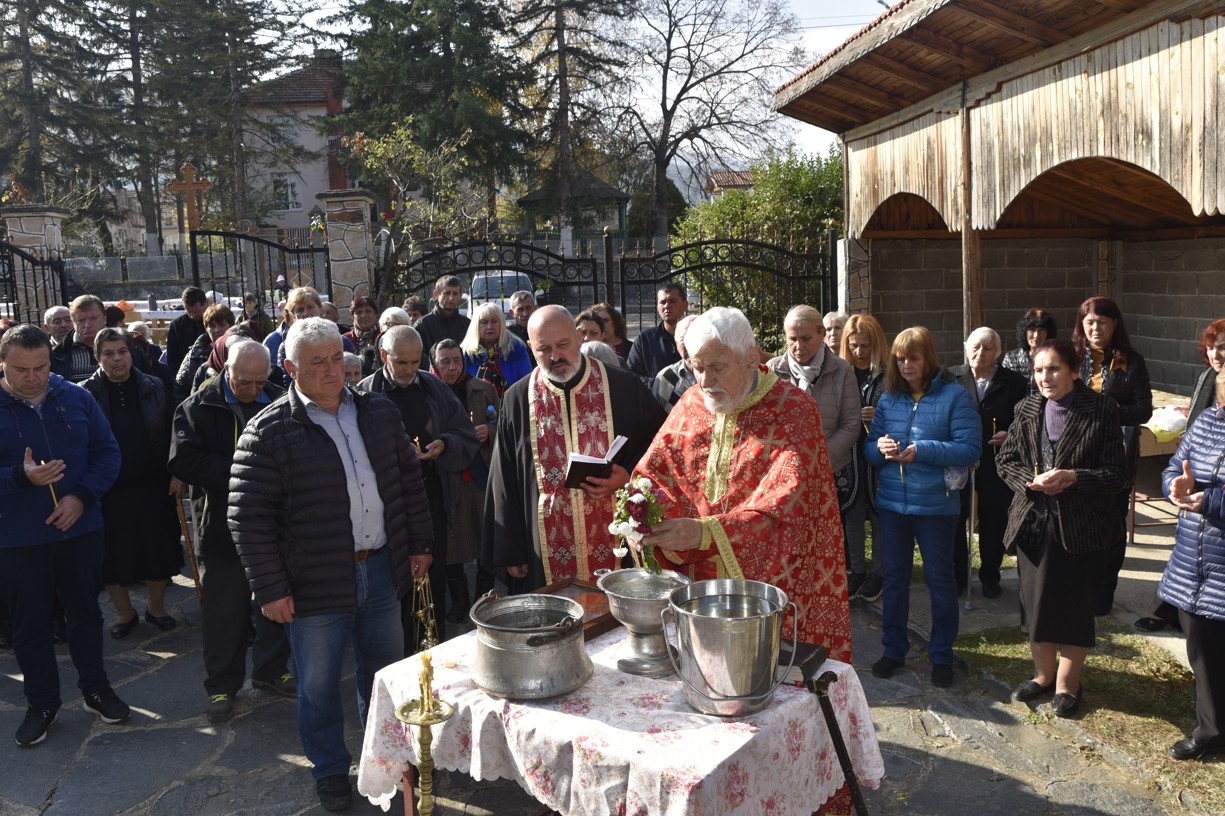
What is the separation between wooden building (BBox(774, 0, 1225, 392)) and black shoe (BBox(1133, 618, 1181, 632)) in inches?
93.6

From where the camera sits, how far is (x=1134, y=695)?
497 centimetres

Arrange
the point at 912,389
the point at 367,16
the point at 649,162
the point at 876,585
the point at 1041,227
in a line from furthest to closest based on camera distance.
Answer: the point at 649,162
the point at 367,16
the point at 1041,227
the point at 876,585
the point at 912,389

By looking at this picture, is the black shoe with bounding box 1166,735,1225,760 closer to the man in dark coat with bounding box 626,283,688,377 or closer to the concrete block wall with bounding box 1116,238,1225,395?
the man in dark coat with bounding box 626,283,688,377

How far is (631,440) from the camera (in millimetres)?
4754

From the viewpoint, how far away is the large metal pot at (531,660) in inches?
109

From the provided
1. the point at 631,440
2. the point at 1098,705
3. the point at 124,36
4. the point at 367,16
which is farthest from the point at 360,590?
the point at 124,36

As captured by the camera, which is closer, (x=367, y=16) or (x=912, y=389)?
(x=912, y=389)

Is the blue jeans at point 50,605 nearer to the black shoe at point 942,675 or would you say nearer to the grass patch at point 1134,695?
the black shoe at point 942,675

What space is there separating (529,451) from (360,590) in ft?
3.42

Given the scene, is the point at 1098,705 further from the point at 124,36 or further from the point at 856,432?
the point at 124,36

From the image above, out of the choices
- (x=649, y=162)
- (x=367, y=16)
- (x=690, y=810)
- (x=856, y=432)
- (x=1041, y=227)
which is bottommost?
(x=690, y=810)

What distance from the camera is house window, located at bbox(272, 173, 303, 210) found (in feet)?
131

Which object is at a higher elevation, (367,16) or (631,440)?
(367,16)

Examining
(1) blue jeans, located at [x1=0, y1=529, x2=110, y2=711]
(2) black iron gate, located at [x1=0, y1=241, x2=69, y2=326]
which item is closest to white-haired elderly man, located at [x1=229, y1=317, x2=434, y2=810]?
(1) blue jeans, located at [x1=0, y1=529, x2=110, y2=711]
